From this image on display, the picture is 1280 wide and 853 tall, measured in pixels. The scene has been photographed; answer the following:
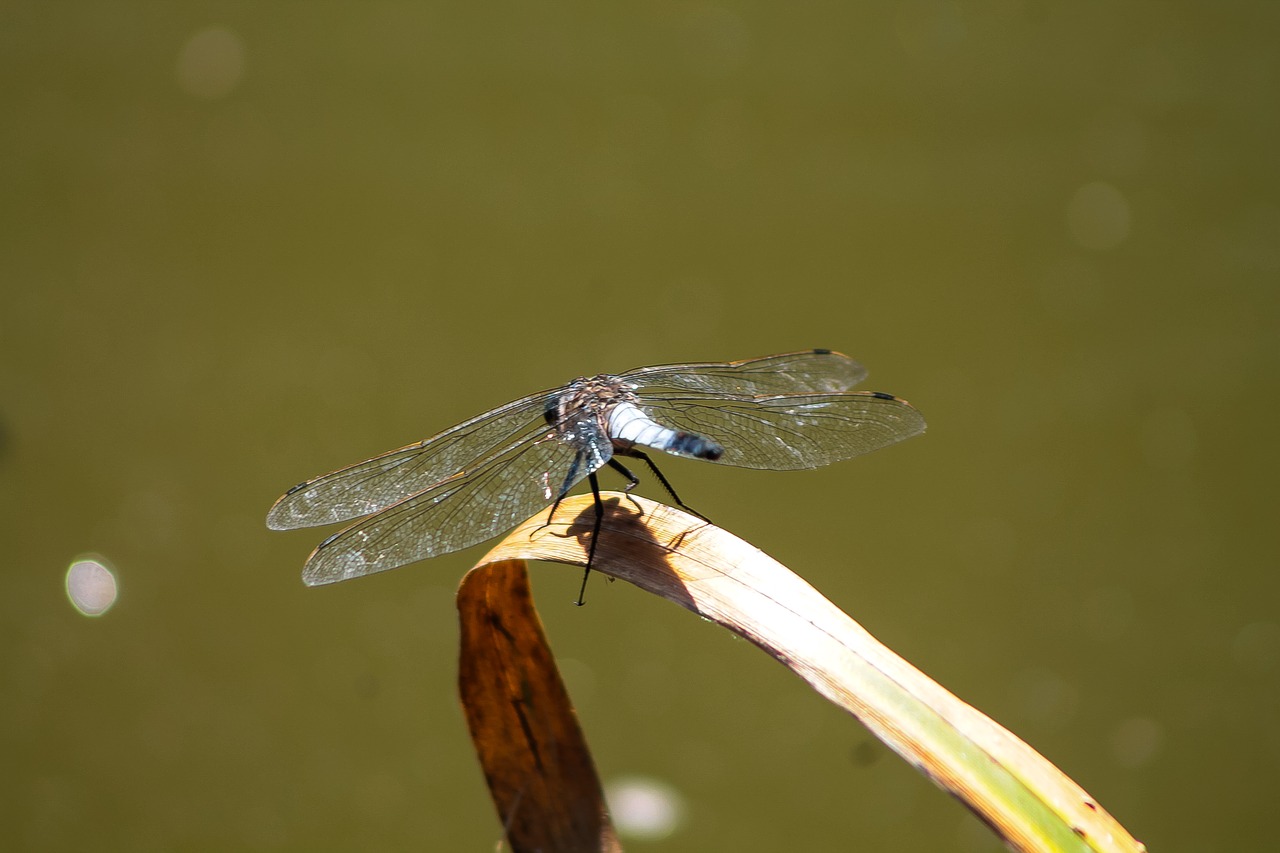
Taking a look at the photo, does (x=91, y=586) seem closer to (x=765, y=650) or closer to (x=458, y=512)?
(x=458, y=512)

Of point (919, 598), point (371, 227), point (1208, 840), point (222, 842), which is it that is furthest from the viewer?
point (371, 227)

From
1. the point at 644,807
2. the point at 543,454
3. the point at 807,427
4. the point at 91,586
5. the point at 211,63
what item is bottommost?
the point at 644,807

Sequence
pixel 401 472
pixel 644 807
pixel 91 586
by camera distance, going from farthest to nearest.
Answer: pixel 91 586 → pixel 644 807 → pixel 401 472

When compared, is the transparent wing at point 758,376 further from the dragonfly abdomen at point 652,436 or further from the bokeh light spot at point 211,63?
the bokeh light spot at point 211,63

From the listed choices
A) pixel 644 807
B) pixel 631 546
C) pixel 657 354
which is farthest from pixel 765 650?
pixel 657 354

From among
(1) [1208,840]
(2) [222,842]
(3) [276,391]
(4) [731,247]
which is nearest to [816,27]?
(4) [731,247]

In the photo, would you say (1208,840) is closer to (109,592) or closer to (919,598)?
(919,598)
